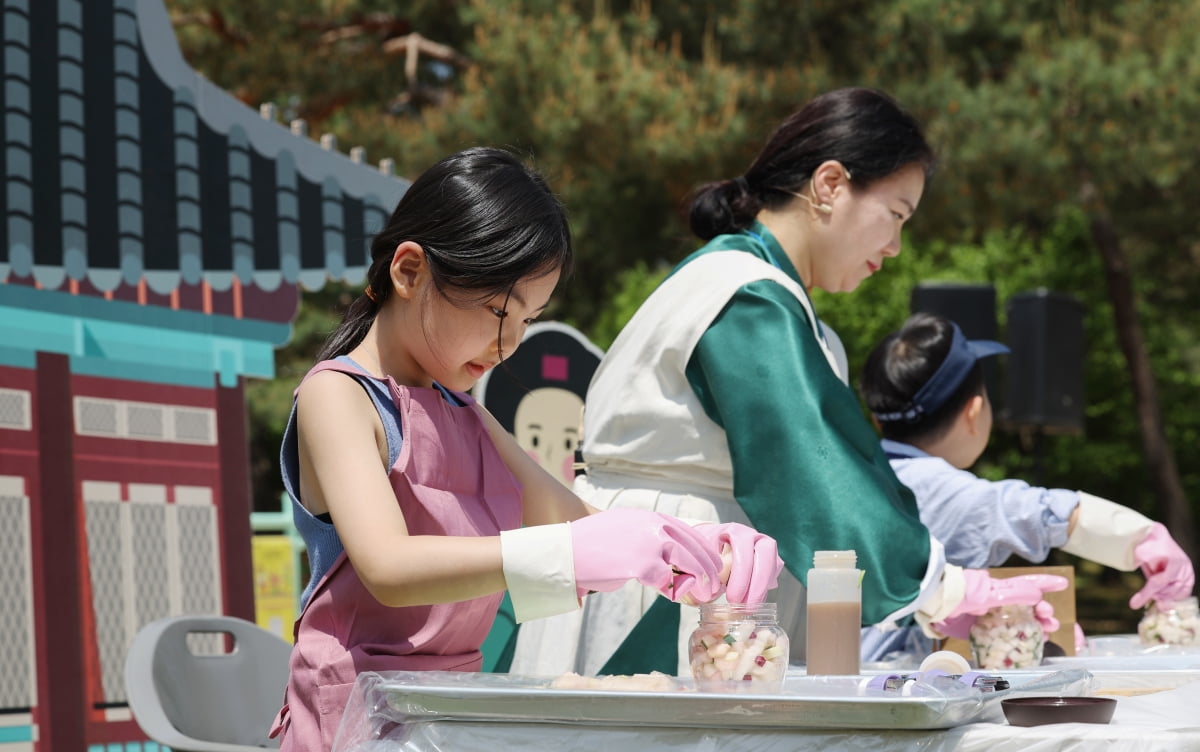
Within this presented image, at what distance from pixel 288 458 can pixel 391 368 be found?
0.15 m

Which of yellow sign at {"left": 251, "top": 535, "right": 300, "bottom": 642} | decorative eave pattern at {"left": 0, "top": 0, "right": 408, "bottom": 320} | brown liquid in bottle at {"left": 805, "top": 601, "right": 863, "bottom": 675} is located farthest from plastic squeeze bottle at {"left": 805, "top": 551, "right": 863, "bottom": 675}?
yellow sign at {"left": 251, "top": 535, "right": 300, "bottom": 642}

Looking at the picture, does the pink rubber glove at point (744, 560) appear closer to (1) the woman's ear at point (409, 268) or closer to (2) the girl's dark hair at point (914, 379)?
(1) the woman's ear at point (409, 268)

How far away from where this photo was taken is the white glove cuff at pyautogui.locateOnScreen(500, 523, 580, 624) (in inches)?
51.5

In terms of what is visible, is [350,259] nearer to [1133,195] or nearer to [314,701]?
[314,701]

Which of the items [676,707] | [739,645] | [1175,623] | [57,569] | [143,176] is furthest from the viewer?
[143,176]

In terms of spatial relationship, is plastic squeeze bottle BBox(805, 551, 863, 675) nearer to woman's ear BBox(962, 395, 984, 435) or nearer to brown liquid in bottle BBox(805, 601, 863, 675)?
brown liquid in bottle BBox(805, 601, 863, 675)

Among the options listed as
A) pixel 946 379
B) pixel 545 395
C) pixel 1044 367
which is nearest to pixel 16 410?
pixel 545 395

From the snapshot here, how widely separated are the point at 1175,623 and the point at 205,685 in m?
1.50

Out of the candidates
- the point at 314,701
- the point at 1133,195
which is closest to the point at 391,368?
the point at 314,701

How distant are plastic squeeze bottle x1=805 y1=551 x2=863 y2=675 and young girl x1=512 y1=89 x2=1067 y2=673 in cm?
15

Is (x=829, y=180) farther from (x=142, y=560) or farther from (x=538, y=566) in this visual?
(x=142, y=560)

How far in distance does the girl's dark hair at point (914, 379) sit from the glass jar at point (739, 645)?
152 cm

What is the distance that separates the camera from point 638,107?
28.5 feet

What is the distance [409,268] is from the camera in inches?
60.1
